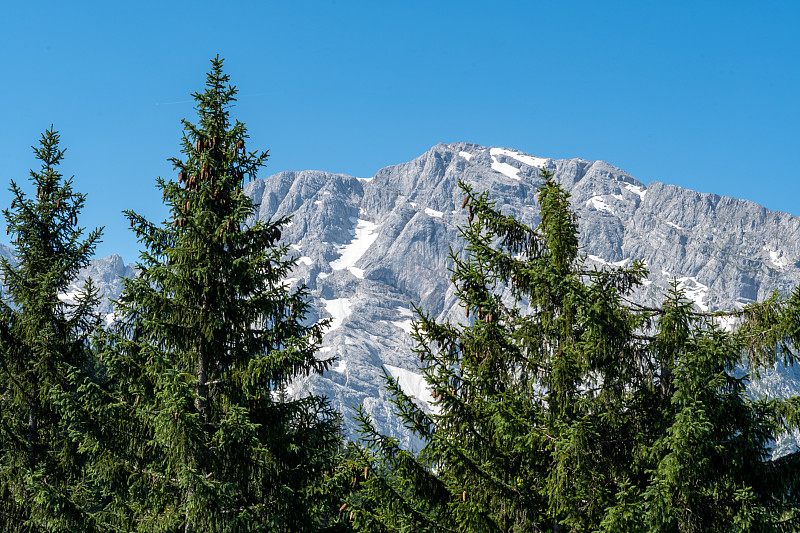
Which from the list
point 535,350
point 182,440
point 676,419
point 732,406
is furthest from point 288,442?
point 732,406

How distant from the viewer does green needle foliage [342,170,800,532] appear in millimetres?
9531

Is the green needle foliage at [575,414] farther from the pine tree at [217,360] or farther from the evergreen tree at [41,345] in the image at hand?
the evergreen tree at [41,345]

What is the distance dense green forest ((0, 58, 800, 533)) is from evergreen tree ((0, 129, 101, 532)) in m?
0.14

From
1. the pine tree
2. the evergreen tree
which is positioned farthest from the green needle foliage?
the evergreen tree

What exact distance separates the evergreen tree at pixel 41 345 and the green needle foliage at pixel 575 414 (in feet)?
21.5

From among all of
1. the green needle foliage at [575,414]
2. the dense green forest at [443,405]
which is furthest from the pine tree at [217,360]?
the green needle foliage at [575,414]

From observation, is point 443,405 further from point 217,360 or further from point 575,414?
point 217,360

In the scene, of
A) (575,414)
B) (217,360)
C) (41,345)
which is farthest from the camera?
(41,345)

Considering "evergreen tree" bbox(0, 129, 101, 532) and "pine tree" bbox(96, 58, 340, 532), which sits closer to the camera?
"pine tree" bbox(96, 58, 340, 532)

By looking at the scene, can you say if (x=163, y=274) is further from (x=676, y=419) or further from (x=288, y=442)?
(x=676, y=419)

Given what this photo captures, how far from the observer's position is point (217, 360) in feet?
40.5

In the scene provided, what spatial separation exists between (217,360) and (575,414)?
21.0 ft

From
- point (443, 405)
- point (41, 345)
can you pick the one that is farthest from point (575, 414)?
point (41, 345)

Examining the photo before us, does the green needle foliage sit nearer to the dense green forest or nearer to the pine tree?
the dense green forest
